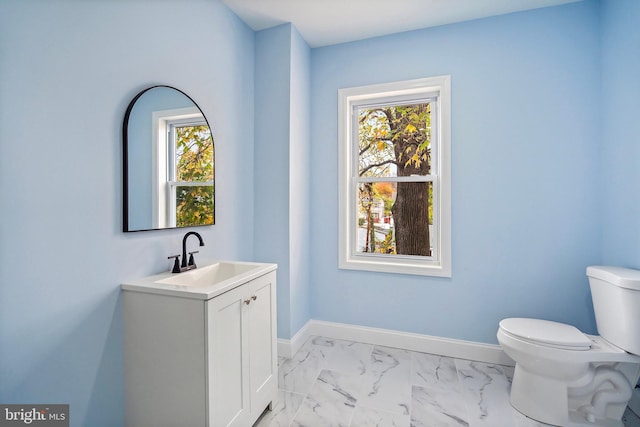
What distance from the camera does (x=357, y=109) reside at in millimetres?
2766

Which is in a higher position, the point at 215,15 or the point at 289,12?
the point at 289,12

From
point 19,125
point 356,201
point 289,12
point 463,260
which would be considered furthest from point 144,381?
point 289,12

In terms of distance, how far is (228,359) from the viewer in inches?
53.9

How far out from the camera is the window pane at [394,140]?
8.48ft

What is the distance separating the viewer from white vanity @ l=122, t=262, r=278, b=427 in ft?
4.11

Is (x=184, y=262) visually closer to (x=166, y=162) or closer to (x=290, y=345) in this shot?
(x=166, y=162)

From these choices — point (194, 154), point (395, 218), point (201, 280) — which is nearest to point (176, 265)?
point (201, 280)

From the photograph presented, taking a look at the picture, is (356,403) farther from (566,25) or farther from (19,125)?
(566,25)

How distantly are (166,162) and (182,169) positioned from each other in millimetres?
115

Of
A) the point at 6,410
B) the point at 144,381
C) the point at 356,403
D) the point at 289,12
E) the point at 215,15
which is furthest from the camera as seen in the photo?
the point at 289,12

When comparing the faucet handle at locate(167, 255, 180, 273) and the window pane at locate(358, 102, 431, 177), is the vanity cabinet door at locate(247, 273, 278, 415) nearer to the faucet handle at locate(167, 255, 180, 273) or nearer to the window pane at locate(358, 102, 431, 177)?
the faucet handle at locate(167, 255, 180, 273)

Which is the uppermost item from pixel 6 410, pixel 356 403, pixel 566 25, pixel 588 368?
pixel 566 25

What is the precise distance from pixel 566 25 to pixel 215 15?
2.49 m

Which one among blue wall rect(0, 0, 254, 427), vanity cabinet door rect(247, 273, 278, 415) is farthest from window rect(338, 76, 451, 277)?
blue wall rect(0, 0, 254, 427)
